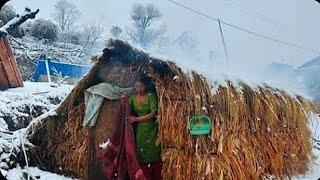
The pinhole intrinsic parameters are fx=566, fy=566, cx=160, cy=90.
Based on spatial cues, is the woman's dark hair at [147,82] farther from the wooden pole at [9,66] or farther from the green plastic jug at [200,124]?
the wooden pole at [9,66]

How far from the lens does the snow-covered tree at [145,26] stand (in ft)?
8.46

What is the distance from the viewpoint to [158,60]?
2.62 m

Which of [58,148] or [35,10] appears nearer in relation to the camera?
[35,10]

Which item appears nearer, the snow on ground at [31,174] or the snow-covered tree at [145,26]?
the snow-covered tree at [145,26]

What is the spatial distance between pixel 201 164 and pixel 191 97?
323 millimetres

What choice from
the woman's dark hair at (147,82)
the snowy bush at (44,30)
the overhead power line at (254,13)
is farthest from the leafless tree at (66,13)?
the overhead power line at (254,13)

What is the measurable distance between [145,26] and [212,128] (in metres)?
0.56

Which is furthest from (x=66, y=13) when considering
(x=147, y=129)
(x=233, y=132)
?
(x=233, y=132)

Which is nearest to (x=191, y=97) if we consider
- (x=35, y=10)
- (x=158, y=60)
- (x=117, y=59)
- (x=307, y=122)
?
(x=158, y=60)

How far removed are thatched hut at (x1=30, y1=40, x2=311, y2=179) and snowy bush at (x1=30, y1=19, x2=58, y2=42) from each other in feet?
0.79

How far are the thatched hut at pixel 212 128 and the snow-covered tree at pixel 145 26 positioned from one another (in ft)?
0.20

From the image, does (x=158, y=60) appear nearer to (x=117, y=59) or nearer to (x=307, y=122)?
(x=117, y=59)

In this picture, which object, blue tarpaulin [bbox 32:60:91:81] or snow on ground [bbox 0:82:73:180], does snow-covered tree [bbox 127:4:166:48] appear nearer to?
blue tarpaulin [bbox 32:60:91:81]

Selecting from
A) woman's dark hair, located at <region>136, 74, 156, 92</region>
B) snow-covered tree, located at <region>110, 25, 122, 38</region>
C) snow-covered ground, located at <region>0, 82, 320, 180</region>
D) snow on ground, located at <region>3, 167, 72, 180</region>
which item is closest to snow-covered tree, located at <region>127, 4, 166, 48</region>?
snow-covered tree, located at <region>110, 25, 122, 38</region>
